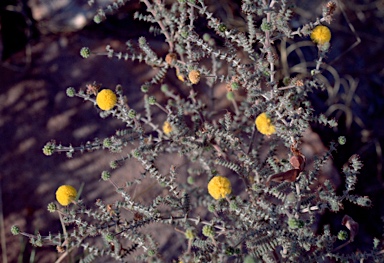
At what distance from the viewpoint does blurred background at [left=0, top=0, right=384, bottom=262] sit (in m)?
2.04

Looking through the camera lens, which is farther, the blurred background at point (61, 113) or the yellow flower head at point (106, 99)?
the blurred background at point (61, 113)

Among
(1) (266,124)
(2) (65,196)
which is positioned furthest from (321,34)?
(2) (65,196)

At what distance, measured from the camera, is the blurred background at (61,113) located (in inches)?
80.3

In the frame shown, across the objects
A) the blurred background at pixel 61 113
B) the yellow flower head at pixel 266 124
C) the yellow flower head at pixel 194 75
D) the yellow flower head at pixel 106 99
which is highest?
the yellow flower head at pixel 194 75

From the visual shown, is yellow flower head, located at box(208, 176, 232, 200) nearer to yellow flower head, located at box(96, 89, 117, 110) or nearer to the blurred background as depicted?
yellow flower head, located at box(96, 89, 117, 110)

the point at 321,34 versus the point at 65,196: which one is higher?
the point at 321,34

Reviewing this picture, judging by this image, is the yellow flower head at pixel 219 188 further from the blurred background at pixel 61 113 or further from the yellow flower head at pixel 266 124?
the blurred background at pixel 61 113

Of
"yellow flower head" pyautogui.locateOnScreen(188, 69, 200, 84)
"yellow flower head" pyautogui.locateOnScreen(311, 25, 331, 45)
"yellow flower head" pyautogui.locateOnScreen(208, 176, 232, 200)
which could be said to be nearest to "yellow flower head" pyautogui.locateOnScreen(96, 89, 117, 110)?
"yellow flower head" pyautogui.locateOnScreen(188, 69, 200, 84)

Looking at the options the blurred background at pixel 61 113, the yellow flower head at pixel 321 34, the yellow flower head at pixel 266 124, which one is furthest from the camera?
the blurred background at pixel 61 113

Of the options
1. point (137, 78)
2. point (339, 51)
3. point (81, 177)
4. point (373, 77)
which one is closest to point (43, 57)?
point (137, 78)

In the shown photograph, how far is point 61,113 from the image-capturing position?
2127 millimetres

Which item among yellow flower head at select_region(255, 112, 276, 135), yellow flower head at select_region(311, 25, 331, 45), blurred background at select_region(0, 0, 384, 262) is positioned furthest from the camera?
blurred background at select_region(0, 0, 384, 262)

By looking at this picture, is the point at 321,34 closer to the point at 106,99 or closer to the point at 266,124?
the point at 266,124

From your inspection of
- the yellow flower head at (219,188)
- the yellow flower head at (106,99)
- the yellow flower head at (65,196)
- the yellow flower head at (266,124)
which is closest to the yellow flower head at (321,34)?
the yellow flower head at (266,124)
